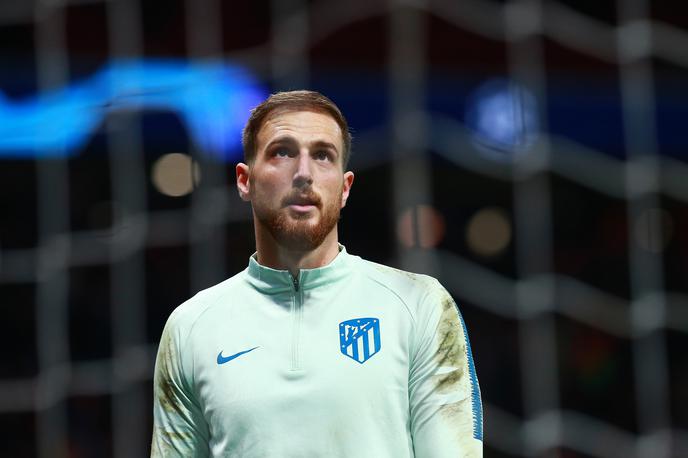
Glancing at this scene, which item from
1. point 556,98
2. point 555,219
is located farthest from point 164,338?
point 555,219

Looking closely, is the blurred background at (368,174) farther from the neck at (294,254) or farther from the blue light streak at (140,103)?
the neck at (294,254)

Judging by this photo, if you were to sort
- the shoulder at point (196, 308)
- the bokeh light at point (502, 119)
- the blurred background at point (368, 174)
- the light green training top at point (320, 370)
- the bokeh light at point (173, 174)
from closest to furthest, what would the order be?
the light green training top at point (320, 370)
the shoulder at point (196, 308)
the blurred background at point (368, 174)
the bokeh light at point (502, 119)
the bokeh light at point (173, 174)

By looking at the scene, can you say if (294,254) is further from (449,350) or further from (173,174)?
(173,174)

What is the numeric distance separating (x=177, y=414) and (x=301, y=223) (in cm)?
26

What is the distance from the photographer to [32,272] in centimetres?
412

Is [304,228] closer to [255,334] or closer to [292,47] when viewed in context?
[255,334]

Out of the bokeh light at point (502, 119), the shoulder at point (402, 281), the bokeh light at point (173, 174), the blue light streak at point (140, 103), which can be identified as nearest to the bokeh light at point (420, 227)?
the bokeh light at point (502, 119)

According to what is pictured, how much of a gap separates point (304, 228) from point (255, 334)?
13 centimetres

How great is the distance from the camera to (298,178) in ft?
4.58

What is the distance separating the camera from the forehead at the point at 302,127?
1.43 metres

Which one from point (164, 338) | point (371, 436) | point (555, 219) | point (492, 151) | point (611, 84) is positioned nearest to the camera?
point (371, 436)

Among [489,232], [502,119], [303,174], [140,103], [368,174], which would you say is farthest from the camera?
[489,232]

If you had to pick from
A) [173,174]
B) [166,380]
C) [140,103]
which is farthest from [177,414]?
[173,174]

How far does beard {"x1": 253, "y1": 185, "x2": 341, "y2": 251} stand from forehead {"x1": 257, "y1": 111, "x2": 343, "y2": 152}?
0.22ft
